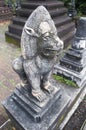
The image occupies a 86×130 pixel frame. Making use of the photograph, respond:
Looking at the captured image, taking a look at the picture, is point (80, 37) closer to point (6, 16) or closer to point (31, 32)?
point (31, 32)

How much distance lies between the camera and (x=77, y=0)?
1134cm

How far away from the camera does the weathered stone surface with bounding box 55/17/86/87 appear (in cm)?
328

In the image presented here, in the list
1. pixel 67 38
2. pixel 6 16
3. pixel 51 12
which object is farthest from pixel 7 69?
pixel 6 16

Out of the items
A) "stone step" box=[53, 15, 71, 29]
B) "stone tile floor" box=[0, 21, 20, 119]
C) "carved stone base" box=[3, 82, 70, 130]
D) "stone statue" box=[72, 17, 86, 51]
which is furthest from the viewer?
"stone step" box=[53, 15, 71, 29]

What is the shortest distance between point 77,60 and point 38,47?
1730mm

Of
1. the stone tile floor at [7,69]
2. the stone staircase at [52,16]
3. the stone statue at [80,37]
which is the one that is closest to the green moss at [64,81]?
the stone statue at [80,37]

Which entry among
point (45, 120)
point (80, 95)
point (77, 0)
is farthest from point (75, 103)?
point (77, 0)

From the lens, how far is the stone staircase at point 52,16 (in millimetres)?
5516

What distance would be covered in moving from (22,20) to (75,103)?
147 inches

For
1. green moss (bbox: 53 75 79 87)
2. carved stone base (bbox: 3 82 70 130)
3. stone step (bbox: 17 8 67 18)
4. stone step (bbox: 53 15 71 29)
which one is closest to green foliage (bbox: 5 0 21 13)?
stone step (bbox: 17 8 67 18)

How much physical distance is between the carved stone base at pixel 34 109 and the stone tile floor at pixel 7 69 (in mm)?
743

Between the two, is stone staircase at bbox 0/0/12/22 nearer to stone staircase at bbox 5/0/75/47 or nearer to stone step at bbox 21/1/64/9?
stone staircase at bbox 5/0/75/47

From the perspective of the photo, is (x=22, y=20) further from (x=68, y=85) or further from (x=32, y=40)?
(x=32, y=40)

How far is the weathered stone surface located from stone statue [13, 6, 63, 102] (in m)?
1.36
